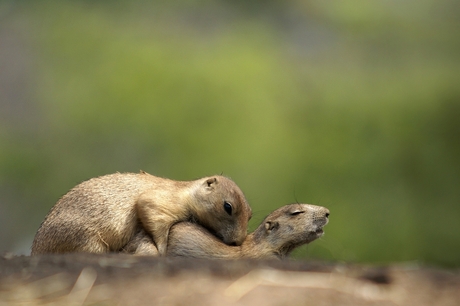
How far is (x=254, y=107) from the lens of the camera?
9.50 meters

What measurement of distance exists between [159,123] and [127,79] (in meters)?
0.89

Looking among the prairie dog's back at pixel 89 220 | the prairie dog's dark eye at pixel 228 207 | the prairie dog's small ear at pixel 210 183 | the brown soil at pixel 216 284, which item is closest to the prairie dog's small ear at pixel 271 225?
the prairie dog's dark eye at pixel 228 207

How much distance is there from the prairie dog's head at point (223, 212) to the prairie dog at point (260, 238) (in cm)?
11

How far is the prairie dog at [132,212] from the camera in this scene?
472 cm

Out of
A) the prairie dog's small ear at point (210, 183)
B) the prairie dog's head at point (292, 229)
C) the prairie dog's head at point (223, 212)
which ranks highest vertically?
the prairie dog's small ear at point (210, 183)

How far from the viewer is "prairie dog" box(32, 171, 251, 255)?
15.5 ft

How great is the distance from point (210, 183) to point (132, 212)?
0.74 m

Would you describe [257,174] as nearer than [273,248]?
No

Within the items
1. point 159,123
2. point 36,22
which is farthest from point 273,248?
point 36,22

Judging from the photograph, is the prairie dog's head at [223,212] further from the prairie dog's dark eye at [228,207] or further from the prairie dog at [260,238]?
the prairie dog at [260,238]

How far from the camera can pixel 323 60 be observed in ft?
32.2

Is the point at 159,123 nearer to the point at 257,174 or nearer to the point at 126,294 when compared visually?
the point at 257,174

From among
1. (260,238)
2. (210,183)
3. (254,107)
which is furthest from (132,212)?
(254,107)

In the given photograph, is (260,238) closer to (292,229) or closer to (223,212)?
(292,229)
